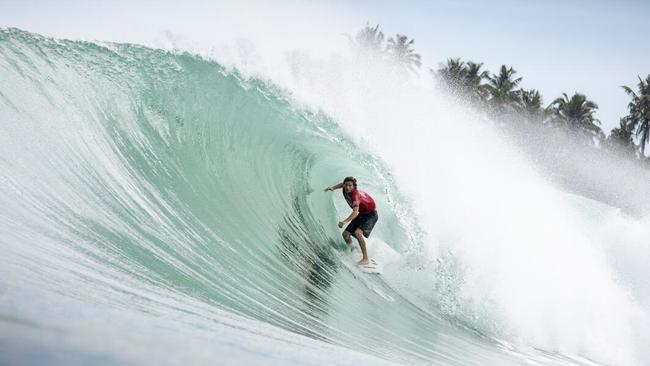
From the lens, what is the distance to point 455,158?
1103 centimetres

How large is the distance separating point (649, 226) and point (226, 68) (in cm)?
1184

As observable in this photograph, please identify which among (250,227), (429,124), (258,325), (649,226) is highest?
(649,226)

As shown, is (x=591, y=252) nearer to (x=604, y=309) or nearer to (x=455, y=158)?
(x=604, y=309)

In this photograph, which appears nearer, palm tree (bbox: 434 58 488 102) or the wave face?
the wave face

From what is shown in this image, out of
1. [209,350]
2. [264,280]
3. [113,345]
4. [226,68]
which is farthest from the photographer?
[226,68]

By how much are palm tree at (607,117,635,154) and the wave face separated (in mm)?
39851

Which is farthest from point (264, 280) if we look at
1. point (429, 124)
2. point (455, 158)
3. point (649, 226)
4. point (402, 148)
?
point (649, 226)

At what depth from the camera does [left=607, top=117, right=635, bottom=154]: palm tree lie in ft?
139

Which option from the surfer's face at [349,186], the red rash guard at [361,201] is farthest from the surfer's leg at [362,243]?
the surfer's face at [349,186]

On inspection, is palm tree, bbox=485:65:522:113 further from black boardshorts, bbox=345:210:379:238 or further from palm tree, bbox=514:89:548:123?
black boardshorts, bbox=345:210:379:238

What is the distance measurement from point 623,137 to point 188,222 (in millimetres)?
45326

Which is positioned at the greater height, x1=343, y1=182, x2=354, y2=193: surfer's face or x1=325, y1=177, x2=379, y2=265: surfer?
x1=343, y1=182, x2=354, y2=193: surfer's face

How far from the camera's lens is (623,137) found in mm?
43031

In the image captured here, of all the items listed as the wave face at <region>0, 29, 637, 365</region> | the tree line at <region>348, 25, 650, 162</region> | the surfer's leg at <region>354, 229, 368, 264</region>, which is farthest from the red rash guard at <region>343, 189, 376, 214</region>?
the tree line at <region>348, 25, 650, 162</region>
